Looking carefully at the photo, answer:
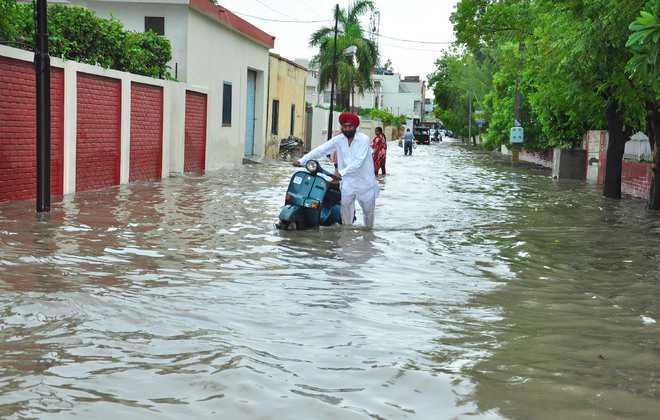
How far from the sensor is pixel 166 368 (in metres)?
4.85

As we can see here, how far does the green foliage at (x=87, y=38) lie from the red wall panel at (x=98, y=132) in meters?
0.60

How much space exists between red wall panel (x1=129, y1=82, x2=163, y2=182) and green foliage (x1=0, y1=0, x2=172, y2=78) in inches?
22.8

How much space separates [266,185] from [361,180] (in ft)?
29.4

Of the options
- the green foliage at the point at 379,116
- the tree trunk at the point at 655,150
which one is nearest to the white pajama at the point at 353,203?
the tree trunk at the point at 655,150

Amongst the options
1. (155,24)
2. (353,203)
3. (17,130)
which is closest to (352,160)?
(353,203)

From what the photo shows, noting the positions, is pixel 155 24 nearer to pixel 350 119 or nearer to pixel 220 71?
pixel 220 71

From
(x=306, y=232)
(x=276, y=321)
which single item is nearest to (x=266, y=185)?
(x=306, y=232)

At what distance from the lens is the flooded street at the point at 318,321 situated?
4461 mm

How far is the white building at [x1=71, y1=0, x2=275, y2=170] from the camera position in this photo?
23.5 meters

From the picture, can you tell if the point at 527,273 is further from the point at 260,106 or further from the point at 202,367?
the point at 260,106

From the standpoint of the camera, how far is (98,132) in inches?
653

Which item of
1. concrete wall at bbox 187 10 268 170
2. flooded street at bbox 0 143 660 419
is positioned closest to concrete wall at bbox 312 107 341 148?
concrete wall at bbox 187 10 268 170

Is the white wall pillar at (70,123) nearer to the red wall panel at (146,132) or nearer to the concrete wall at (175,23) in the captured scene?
the red wall panel at (146,132)

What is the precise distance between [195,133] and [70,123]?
8.68 metres
